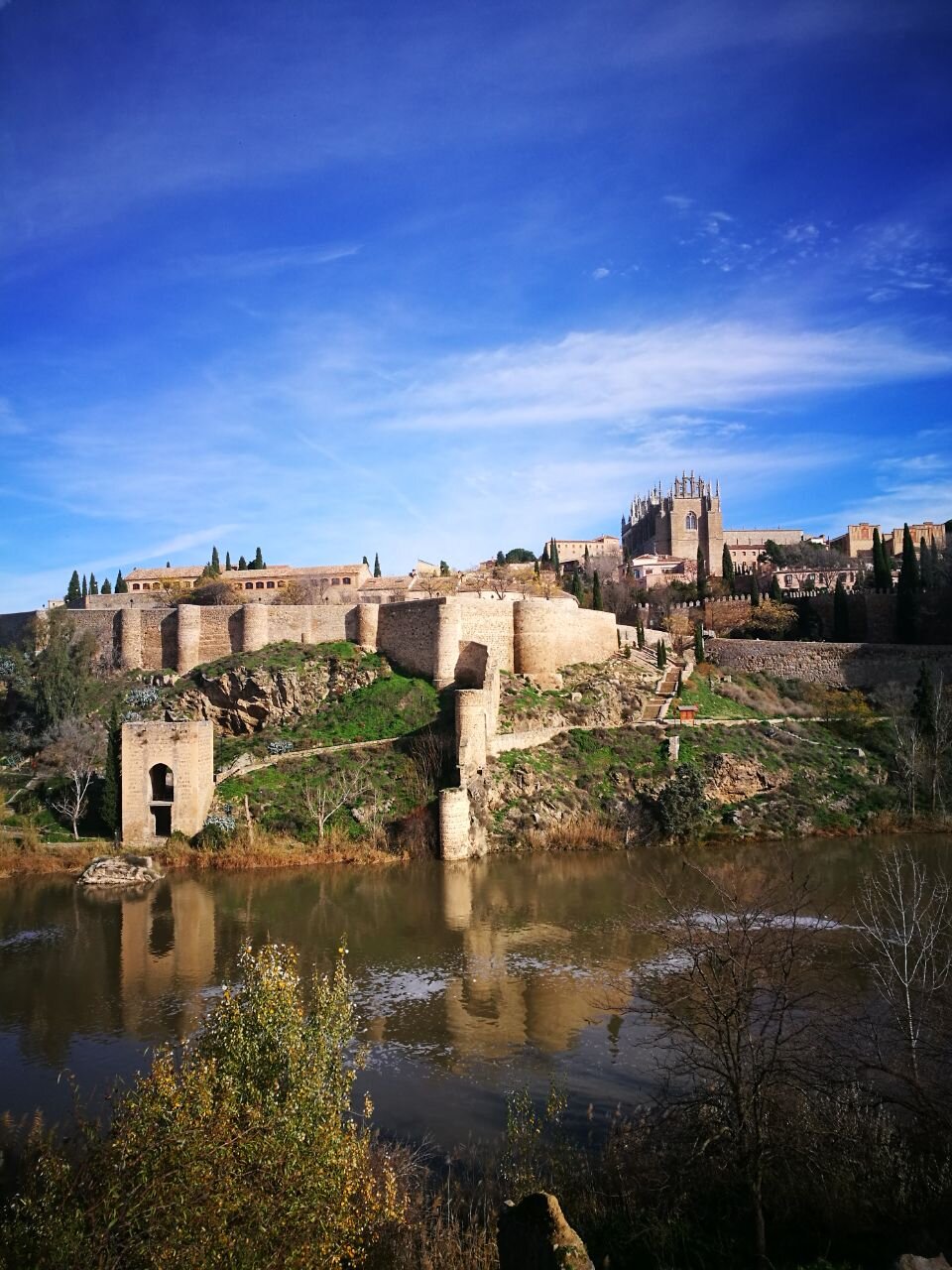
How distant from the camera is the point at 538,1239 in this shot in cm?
588

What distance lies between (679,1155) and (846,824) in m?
23.3

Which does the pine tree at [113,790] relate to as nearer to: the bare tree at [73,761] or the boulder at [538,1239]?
the bare tree at [73,761]

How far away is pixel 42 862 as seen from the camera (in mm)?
26844

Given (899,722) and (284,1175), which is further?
(899,722)

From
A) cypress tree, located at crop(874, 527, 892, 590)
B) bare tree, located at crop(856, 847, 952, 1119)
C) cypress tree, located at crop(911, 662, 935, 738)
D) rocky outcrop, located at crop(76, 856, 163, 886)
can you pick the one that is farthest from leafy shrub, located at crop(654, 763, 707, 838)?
cypress tree, located at crop(874, 527, 892, 590)

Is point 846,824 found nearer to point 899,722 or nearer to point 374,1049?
point 899,722

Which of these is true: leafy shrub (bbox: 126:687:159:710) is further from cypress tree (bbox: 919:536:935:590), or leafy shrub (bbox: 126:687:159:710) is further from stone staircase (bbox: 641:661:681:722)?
cypress tree (bbox: 919:536:935:590)

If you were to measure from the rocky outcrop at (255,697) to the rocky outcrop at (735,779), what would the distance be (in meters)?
13.5

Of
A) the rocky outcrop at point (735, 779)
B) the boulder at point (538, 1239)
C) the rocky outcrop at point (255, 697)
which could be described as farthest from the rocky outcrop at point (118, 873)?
the boulder at point (538, 1239)

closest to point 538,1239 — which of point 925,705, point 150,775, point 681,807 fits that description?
Answer: point 681,807

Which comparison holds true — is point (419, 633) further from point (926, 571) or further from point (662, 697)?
point (926, 571)

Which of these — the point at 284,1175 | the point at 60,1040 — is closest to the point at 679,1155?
the point at 284,1175

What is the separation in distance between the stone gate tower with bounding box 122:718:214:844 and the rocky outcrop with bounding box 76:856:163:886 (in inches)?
77.4

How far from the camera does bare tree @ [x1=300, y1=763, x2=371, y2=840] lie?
28.4 metres
